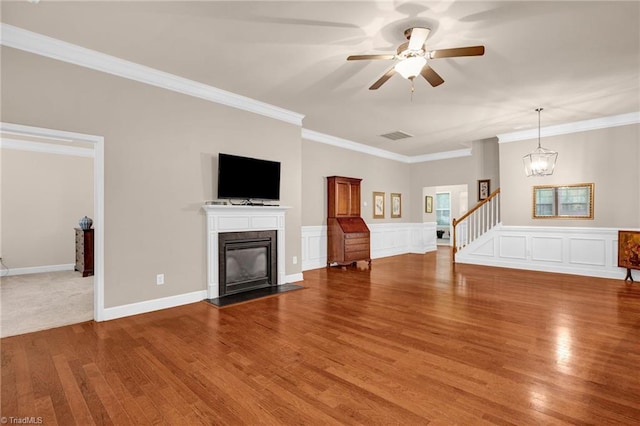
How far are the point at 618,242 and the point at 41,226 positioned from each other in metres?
11.6

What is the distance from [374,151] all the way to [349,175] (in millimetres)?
1330

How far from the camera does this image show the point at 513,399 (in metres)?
2.10

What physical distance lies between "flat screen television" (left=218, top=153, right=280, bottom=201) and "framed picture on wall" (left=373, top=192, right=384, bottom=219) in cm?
420

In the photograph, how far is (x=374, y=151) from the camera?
8852 mm

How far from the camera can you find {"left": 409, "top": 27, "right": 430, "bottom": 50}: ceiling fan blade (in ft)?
8.84

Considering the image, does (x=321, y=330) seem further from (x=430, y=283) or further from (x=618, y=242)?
(x=618, y=242)

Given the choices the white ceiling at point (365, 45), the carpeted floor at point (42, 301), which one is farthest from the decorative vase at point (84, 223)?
the white ceiling at point (365, 45)

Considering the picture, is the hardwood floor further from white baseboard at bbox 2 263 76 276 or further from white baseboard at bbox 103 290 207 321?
white baseboard at bbox 2 263 76 276

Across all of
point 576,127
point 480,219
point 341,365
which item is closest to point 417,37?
point 341,365

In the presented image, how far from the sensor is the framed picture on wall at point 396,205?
9.59 meters

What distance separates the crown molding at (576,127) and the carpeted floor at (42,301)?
853 cm

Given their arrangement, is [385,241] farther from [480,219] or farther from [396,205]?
[480,219]

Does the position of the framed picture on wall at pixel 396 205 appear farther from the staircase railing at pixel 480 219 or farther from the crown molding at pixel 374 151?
the staircase railing at pixel 480 219

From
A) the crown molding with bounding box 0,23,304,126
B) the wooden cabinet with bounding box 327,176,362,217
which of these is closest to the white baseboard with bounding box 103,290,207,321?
the crown molding with bounding box 0,23,304,126
